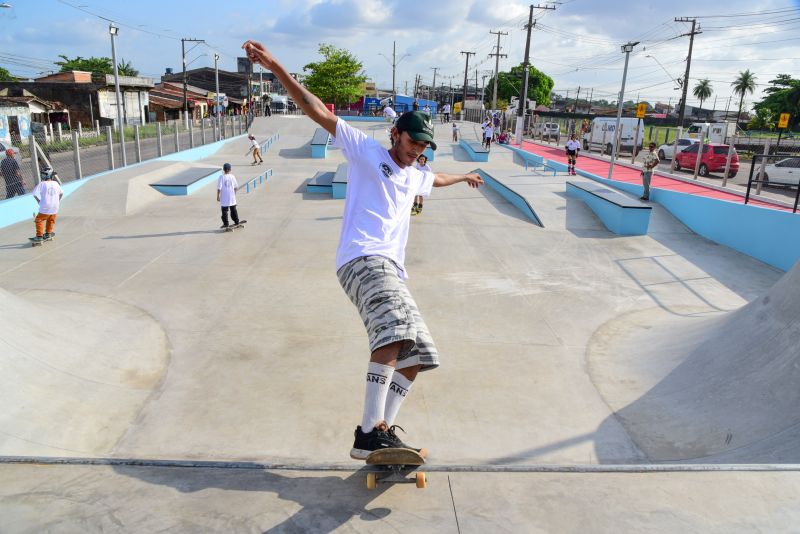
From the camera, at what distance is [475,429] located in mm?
4867

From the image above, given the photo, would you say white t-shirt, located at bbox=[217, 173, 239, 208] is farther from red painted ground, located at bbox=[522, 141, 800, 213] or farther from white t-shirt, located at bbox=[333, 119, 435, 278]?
red painted ground, located at bbox=[522, 141, 800, 213]

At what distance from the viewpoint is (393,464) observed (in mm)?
2633

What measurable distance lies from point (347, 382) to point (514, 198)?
39.1 feet

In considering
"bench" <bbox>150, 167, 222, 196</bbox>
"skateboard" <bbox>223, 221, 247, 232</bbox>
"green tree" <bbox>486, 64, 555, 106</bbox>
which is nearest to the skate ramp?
"bench" <bbox>150, 167, 222, 196</bbox>

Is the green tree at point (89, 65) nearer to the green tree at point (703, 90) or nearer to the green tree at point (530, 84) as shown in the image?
the green tree at point (530, 84)

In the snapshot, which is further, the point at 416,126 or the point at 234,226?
the point at 234,226

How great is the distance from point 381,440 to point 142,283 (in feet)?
23.5

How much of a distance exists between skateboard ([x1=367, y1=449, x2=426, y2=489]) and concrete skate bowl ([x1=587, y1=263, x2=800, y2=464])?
2786mm

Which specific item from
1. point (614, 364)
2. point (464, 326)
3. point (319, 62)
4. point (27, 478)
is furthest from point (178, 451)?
point (319, 62)

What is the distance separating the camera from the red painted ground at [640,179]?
1728 cm

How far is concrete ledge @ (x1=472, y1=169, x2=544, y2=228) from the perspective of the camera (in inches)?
565

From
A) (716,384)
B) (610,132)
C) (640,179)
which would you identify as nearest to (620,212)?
(716,384)

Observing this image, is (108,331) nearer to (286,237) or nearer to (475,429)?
(475,429)

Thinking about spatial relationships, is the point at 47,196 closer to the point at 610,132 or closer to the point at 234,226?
the point at 234,226
